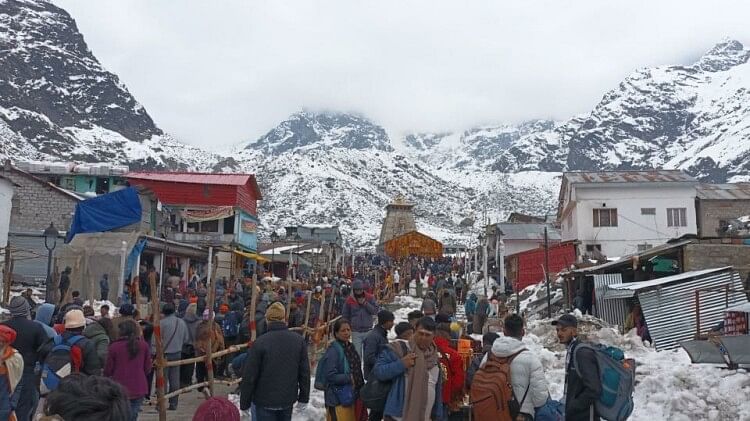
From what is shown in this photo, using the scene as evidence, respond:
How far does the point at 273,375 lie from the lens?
5598 mm

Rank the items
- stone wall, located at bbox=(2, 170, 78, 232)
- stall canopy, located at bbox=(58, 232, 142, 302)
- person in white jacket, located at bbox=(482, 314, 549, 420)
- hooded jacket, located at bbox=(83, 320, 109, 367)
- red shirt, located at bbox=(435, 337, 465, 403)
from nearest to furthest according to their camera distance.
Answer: person in white jacket, located at bbox=(482, 314, 549, 420) < red shirt, located at bbox=(435, 337, 465, 403) < hooded jacket, located at bbox=(83, 320, 109, 367) < stall canopy, located at bbox=(58, 232, 142, 302) < stone wall, located at bbox=(2, 170, 78, 232)

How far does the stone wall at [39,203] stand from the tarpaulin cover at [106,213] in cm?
610

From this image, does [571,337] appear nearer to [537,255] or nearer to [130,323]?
[130,323]

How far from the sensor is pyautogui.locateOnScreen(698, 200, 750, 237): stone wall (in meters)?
34.7

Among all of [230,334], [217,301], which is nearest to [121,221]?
[217,301]

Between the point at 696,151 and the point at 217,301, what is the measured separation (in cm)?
20292

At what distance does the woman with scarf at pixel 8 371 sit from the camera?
539 cm

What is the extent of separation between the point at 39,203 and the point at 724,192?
3640 centimetres

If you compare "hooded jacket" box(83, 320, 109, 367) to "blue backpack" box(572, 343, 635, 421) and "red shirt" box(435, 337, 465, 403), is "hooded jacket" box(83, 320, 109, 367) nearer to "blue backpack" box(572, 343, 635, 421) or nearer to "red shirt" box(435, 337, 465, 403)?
"red shirt" box(435, 337, 465, 403)

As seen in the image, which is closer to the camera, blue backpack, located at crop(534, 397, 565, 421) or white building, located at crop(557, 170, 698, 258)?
blue backpack, located at crop(534, 397, 565, 421)

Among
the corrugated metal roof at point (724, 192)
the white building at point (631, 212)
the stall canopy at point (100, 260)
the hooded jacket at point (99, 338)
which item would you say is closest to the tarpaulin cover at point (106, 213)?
the stall canopy at point (100, 260)

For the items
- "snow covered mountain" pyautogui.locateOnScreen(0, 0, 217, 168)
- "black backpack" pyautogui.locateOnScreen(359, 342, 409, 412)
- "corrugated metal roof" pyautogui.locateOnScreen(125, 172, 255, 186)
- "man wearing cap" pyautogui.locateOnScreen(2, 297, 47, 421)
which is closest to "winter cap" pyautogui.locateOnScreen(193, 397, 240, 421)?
"black backpack" pyautogui.locateOnScreen(359, 342, 409, 412)

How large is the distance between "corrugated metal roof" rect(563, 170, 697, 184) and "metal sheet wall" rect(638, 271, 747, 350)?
18.8m

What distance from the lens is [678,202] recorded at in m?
32.0
